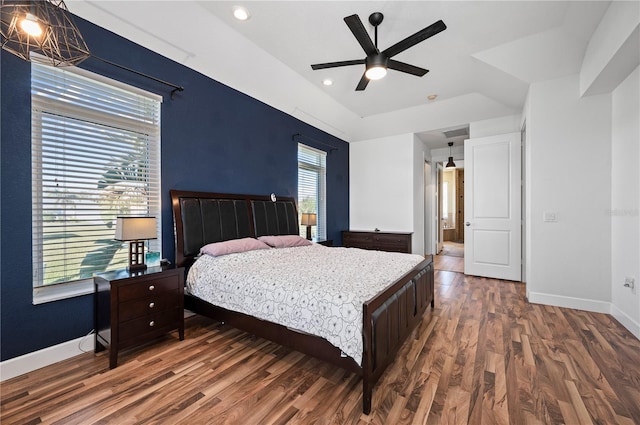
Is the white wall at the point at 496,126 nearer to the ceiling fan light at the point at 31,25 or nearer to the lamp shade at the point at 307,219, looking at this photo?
the lamp shade at the point at 307,219

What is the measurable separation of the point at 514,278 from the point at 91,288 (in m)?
5.61

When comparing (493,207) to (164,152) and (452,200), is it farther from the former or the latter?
(452,200)

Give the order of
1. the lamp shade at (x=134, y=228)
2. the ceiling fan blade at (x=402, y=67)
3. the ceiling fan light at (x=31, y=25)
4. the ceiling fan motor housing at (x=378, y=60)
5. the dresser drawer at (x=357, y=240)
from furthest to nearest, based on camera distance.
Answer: the dresser drawer at (x=357, y=240) < the ceiling fan blade at (x=402, y=67) < the ceiling fan motor housing at (x=378, y=60) < the lamp shade at (x=134, y=228) < the ceiling fan light at (x=31, y=25)

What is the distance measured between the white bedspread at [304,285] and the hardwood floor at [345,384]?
0.40 m

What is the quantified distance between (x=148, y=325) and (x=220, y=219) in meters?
1.31

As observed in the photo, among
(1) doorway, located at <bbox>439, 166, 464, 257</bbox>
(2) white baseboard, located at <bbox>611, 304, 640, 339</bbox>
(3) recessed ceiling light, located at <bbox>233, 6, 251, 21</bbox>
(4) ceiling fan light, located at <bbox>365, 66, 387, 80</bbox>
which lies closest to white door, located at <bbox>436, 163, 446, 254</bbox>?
(1) doorway, located at <bbox>439, 166, 464, 257</bbox>

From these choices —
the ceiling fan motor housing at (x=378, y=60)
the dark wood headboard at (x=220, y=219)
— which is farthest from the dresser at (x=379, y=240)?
the ceiling fan motor housing at (x=378, y=60)

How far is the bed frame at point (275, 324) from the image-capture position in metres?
1.63

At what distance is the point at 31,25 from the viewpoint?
1217 millimetres

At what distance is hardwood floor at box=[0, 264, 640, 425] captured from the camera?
1545mm

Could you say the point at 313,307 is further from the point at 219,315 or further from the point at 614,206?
the point at 614,206

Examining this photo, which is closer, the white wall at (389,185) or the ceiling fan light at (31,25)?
the ceiling fan light at (31,25)

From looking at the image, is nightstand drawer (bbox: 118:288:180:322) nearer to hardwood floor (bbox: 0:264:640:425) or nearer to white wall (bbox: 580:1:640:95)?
hardwood floor (bbox: 0:264:640:425)

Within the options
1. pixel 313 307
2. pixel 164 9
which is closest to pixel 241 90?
pixel 164 9
